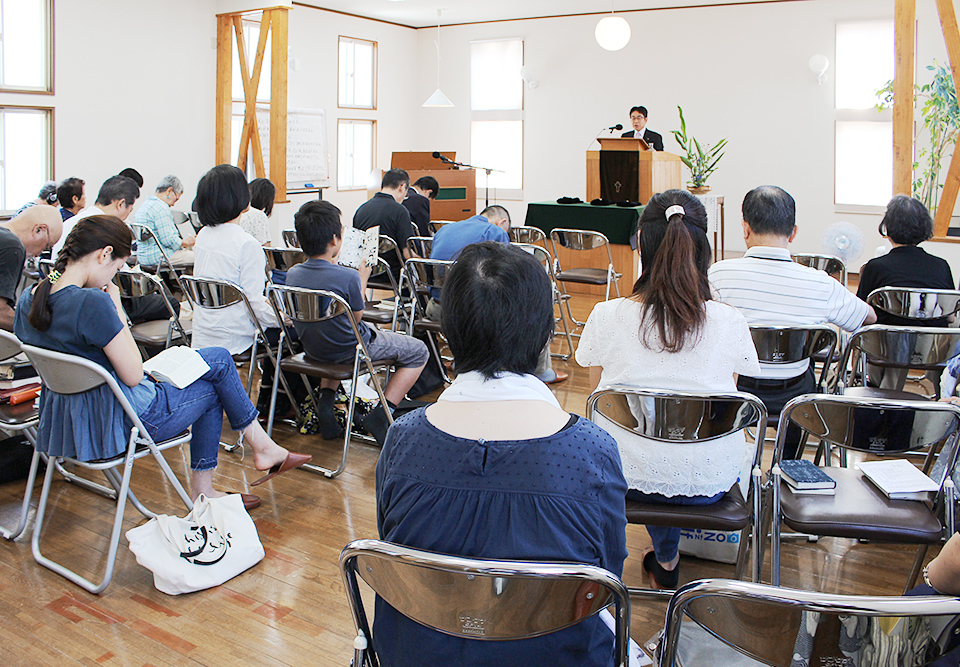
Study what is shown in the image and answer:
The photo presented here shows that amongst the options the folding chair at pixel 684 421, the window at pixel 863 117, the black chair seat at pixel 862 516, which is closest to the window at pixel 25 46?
the folding chair at pixel 684 421

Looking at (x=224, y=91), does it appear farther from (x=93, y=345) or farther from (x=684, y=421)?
(x=684, y=421)

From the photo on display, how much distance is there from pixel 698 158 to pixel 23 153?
7.50 m

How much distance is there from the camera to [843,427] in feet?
7.11

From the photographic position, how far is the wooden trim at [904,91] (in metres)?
5.67

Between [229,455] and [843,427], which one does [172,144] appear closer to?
[229,455]

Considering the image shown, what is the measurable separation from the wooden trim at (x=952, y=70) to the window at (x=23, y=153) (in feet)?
25.1

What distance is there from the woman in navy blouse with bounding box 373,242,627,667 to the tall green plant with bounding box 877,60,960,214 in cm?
792

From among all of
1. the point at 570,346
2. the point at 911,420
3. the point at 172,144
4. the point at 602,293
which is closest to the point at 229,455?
the point at 570,346

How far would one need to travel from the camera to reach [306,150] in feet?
35.7

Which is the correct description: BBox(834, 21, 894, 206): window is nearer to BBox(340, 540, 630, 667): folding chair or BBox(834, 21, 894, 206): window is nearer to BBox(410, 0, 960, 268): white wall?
BBox(410, 0, 960, 268): white wall

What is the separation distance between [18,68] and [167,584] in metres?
6.91

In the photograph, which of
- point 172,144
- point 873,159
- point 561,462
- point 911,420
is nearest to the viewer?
point 561,462

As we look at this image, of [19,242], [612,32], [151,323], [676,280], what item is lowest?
[151,323]

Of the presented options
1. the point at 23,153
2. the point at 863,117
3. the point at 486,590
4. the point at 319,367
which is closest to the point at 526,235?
the point at 319,367
